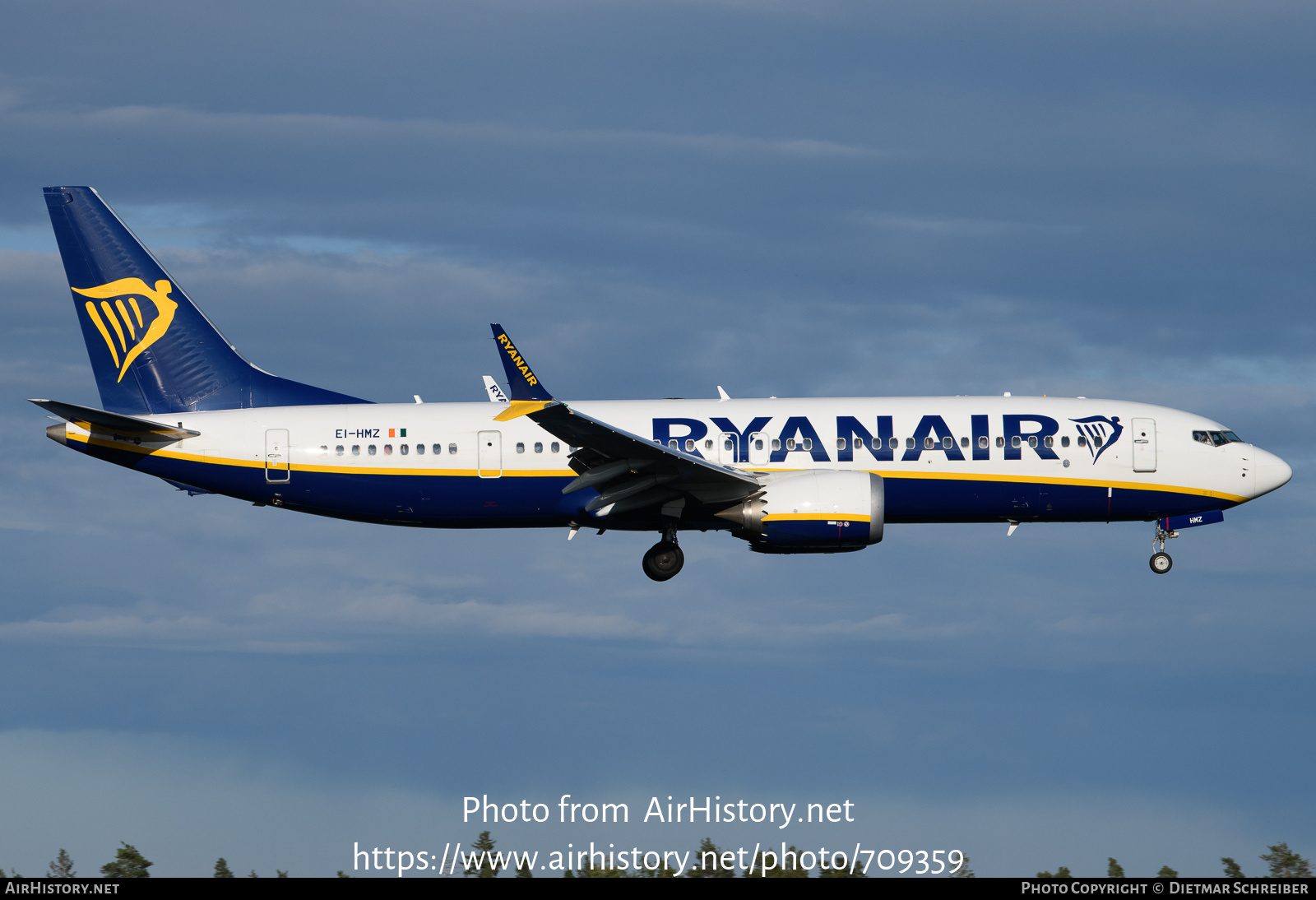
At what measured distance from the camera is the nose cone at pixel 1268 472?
42156 mm

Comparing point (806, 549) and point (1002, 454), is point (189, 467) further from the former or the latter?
point (1002, 454)

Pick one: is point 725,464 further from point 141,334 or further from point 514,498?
point 141,334

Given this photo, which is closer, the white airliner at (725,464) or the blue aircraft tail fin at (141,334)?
the white airliner at (725,464)

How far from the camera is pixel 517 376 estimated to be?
120 feet

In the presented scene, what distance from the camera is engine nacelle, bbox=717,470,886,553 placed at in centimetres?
3897

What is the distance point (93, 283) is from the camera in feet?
148

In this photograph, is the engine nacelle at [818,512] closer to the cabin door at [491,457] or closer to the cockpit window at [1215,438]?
the cabin door at [491,457]

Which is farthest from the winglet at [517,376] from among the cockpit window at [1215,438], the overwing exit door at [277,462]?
the cockpit window at [1215,438]

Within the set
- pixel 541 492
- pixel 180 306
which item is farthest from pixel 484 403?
pixel 180 306

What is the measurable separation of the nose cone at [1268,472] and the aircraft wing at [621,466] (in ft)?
49.1

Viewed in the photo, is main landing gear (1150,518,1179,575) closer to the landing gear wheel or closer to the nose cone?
the nose cone

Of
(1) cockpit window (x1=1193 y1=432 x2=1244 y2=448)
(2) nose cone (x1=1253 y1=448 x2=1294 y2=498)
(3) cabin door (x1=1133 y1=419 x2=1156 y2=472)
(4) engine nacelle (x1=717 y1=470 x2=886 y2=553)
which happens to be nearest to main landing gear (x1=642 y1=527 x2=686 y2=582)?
(4) engine nacelle (x1=717 y1=470 x2=886 y2=553)
